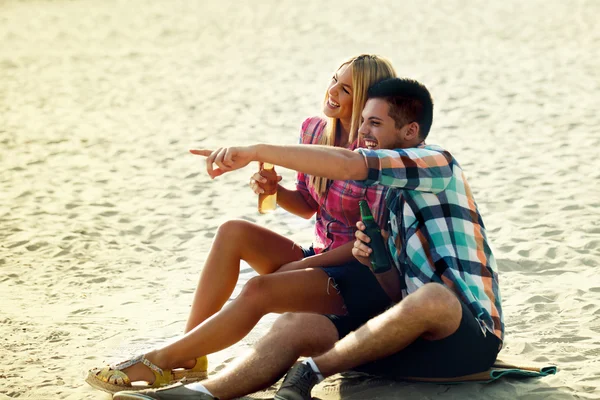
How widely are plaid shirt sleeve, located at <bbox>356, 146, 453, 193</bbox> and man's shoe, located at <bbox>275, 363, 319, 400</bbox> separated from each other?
2.57 feet

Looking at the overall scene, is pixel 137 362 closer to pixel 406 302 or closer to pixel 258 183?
pixel 258 183

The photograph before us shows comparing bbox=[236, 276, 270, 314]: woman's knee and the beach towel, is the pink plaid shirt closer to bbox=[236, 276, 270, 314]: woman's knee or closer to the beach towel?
bbox=[236, 276, 270, 314]: woman's knee

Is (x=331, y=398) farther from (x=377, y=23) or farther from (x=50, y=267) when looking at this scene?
(x=377, y=23)

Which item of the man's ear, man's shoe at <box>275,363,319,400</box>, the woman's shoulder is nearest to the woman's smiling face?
the woman's shoulder

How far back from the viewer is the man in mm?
3283

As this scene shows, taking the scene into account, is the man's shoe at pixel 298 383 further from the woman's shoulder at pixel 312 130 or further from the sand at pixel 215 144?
the woman's shoulder at pixel 312 130

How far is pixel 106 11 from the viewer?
752 inches

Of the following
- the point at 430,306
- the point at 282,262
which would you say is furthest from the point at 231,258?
the point at 430,306

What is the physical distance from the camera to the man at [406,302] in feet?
10.8

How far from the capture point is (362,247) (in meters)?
3.59

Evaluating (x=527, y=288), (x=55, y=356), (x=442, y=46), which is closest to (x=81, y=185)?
(x=55, y=356)

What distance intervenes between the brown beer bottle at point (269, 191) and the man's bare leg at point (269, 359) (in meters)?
0.79

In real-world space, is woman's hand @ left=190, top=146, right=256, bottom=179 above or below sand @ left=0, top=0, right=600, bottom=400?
above

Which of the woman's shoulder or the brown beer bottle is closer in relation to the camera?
the brown beer bottle
